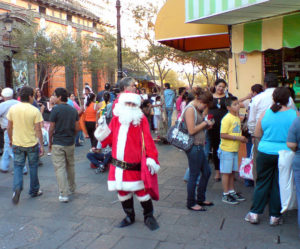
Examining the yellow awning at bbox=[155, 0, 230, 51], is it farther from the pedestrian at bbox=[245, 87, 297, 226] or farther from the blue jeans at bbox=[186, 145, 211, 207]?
the pedestrian at bbox=[245, 87, 297, 226]

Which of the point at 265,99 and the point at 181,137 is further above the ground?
the point at 265,99

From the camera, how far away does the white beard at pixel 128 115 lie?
394 centimetres

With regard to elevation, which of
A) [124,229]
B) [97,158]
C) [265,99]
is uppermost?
[265,99]

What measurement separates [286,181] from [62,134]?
328 cm

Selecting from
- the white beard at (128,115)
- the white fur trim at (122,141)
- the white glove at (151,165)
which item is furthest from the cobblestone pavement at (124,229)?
the white beard at (128,115)

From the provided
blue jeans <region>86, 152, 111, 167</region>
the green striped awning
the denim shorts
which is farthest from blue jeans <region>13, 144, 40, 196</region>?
the green striped awning

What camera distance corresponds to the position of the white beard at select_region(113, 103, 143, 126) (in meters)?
3.94

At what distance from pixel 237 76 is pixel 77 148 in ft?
17.1

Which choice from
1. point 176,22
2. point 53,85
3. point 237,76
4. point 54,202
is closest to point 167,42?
point 176,22

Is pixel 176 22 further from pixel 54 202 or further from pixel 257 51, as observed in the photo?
pixel 54 202

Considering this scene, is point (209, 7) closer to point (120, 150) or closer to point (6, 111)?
point (120, 150)

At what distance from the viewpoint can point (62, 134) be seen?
209 inches

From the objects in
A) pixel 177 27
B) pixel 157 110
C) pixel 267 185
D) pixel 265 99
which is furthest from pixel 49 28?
pixel 267 185

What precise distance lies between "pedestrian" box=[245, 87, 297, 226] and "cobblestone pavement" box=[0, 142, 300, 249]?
0.26 m
